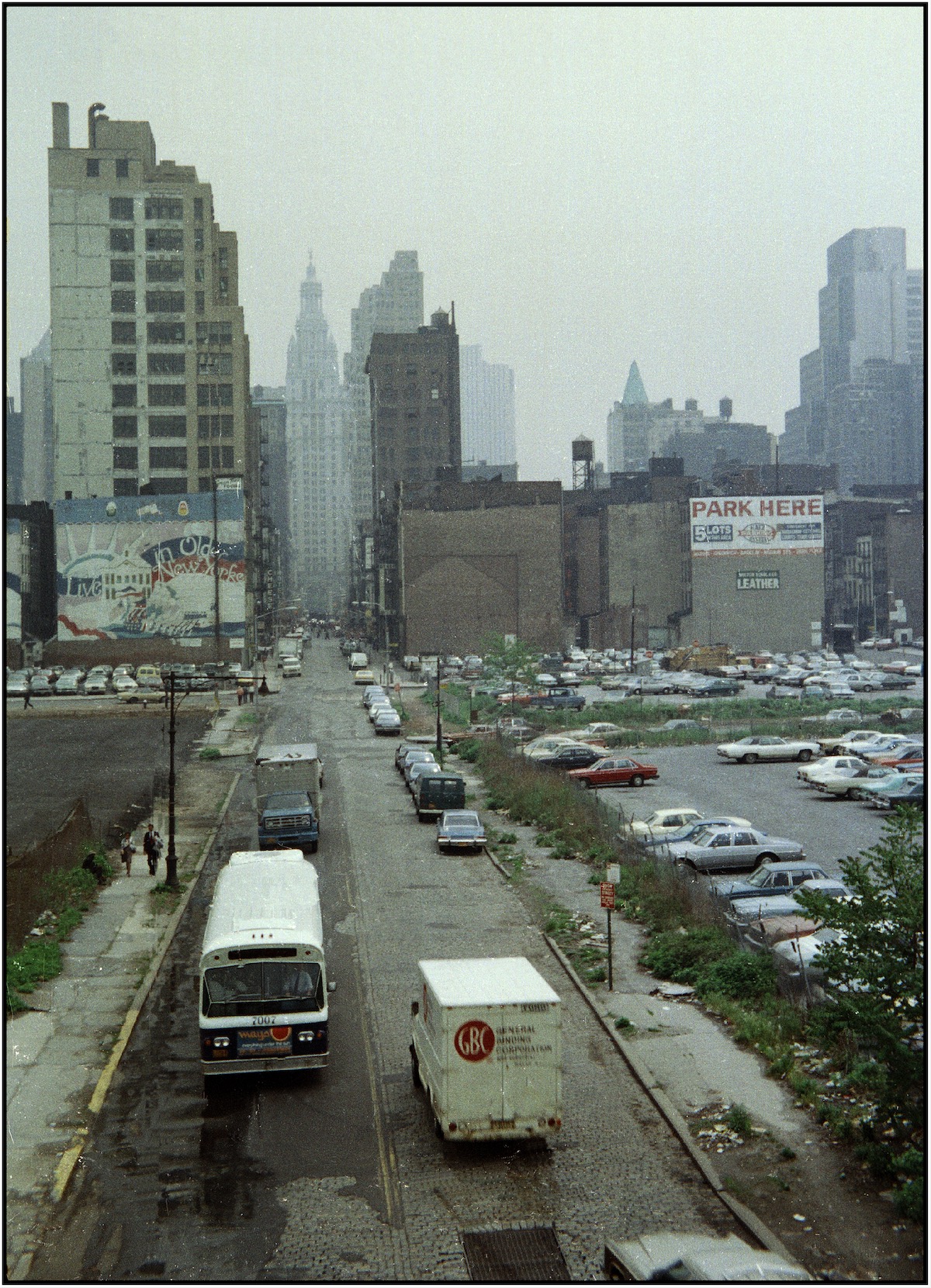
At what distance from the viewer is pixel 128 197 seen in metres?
109

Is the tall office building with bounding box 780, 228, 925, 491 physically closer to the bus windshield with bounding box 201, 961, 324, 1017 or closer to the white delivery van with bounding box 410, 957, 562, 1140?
the bus windshield with bounding box 201, 961, 324, 1017

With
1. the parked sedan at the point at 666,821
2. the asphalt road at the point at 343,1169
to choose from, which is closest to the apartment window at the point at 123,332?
the parked sedan at the point at 666,821

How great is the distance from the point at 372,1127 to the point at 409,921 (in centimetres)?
1101

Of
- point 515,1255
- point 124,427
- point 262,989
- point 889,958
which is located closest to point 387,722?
point 262,989

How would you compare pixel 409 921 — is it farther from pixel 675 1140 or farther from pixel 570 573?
pixel 570 573

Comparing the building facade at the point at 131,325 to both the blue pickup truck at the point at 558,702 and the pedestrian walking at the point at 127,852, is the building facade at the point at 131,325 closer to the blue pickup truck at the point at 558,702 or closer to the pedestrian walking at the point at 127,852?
the blue pickup truck at the point at 558,702

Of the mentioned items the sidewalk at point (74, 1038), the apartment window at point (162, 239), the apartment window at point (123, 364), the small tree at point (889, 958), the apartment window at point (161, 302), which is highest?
the apartment window at point (162, 239)

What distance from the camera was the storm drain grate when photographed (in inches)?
442

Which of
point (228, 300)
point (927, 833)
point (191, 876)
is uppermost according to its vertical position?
point (228, 300)

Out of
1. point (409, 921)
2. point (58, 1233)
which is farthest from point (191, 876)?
point (58, 1233)

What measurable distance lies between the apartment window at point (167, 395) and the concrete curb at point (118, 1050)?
8323 cm

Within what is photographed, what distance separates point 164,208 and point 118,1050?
105 metres

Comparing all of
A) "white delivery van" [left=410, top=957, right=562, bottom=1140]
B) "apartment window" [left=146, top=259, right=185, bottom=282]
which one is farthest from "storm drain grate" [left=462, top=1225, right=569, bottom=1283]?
"apartment window" [left=146, top=259, right=185, bottom=282]

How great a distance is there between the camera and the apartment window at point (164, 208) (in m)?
110
